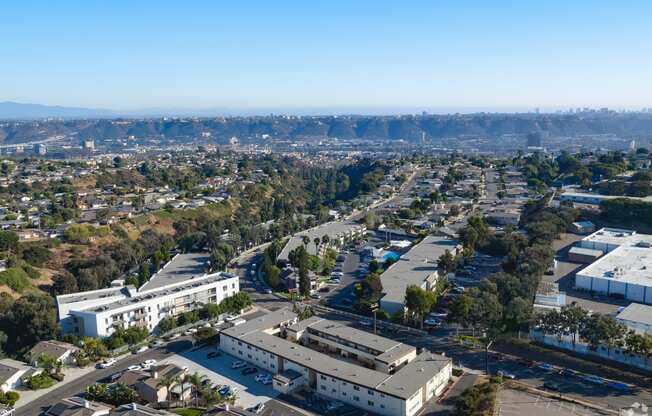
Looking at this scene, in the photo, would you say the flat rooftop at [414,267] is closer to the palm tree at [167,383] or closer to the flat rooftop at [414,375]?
the flat rooftop at [414,375]

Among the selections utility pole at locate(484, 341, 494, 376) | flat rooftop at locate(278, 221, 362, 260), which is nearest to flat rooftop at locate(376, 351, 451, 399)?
utility pole at locate(484, 341, 494, 376)

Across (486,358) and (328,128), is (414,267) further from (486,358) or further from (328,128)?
(328,128)

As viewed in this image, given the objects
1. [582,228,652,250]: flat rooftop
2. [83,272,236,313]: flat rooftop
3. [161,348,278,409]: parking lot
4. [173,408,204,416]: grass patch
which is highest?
[582,228,652,250]: flat rooftop

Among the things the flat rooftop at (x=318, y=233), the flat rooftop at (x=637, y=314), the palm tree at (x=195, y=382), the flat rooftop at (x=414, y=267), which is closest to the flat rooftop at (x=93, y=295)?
the palm tree at (x=195, y=382)

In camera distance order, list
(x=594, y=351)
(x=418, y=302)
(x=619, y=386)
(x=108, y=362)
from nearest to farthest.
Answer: (x=619, y=386), (x=594, y=351), (x=108, y=362), (x=418, y=302)

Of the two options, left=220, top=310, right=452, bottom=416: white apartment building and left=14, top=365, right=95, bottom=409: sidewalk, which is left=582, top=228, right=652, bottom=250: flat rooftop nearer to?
left=220, top=310, right=452, bottom=416: white apartment building

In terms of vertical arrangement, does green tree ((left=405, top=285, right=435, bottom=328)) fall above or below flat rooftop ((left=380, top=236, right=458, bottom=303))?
above

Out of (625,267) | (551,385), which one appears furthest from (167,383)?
(625,267)
